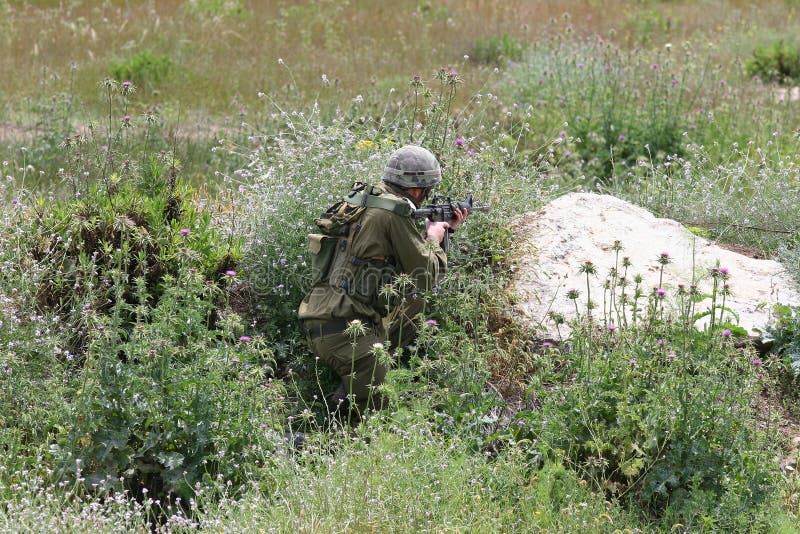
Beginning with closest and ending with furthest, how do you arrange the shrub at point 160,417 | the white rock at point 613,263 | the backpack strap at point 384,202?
the shrub at point 160,417, the backpack strap at point 384,202, the white rock at point 613,263

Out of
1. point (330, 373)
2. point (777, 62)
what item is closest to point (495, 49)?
point (777, 62)

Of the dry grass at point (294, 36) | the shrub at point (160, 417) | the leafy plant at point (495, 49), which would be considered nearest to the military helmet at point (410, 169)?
the shrub at point (160, 417)

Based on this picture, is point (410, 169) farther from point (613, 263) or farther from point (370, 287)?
point (613, 263)

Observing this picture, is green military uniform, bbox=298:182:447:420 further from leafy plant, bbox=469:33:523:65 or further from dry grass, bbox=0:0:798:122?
leafy plant, bbox=469:33:523:65

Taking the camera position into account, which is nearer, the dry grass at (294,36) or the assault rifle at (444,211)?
the assault rifle at (444,211)

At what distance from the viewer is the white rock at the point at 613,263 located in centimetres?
568

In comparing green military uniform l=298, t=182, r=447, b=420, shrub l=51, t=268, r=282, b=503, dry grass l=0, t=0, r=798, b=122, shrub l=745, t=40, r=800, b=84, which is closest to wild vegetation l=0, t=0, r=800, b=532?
shrub l=51, t=268, r=282, b=503

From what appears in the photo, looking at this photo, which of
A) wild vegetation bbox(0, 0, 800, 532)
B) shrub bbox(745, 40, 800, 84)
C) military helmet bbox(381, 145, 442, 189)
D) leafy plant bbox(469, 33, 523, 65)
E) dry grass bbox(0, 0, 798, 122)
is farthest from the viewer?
leafy plant bbox(469, 33, 523, 65)

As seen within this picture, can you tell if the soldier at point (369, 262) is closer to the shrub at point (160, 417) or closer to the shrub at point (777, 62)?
the shrub at point (160, 417)

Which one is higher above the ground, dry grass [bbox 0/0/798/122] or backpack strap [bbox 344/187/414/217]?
dry grass [bbox 0/0/798/122]

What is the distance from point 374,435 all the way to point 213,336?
104 cm

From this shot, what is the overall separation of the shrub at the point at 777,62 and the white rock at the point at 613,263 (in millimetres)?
7229

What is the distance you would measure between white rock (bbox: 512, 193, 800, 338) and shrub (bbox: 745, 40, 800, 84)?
23.7ft

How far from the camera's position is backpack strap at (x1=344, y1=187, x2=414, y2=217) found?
5199 mm
